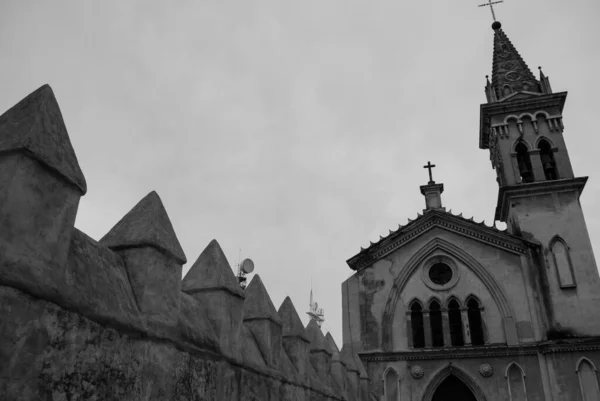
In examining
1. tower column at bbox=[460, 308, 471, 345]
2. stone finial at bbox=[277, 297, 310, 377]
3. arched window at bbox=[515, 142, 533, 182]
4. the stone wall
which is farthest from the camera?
arched window at bbox=[515, 142, 533, 182]

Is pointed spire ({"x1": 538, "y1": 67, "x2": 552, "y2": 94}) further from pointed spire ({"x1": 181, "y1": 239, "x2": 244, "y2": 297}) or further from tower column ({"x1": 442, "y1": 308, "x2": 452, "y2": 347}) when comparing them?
pointed spire ({"x1": 181, "y1": 239, "x2": 244, "y2": 297})

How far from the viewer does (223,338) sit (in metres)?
5.58

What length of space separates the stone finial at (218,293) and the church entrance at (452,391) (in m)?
15.2

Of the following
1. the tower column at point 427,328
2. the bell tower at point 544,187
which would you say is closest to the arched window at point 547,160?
the bell tower at point 544,187

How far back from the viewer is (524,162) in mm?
22328

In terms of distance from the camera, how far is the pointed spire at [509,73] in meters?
24.2

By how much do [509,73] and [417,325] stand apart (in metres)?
13.7

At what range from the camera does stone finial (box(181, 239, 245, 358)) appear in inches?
222

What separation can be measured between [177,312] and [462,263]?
57.7 ft

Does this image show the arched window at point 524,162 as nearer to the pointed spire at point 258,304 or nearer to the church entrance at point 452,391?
the church entrance at point 452,391

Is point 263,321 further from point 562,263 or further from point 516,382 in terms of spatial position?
point 562,263

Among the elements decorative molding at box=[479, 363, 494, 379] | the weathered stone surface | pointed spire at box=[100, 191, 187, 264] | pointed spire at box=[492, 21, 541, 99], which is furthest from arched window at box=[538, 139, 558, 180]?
the weathered stone surface

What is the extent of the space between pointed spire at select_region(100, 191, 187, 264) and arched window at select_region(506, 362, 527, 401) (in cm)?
1669

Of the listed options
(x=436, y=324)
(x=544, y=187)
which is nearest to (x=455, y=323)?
(x=436, y=324)
